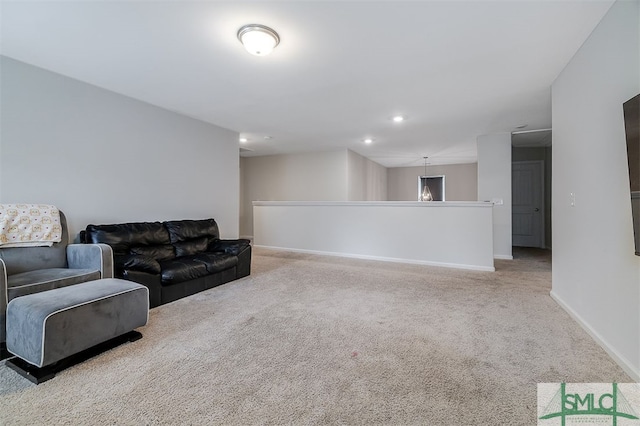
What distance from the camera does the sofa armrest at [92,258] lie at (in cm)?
268

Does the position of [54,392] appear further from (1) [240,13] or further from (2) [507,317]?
(2) [507,317]

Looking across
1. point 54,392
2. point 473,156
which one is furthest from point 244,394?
point 473,156

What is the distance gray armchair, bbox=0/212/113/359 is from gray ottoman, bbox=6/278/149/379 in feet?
0.53

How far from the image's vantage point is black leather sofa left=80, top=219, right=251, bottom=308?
2.95 m

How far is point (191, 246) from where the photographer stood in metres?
3.93

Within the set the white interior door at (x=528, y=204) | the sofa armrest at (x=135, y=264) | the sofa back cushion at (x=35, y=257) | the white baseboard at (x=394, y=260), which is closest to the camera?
the sofa back cushion at (x=35, y=257)

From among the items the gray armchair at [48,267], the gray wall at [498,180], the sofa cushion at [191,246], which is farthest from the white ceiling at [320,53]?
the sofa cushion at [191,246]

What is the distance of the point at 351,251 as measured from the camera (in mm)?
A: 5766

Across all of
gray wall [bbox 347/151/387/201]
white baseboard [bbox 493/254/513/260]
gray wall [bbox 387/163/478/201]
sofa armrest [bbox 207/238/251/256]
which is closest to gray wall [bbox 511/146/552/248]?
white baseboard [bbox 493/254/513/260]

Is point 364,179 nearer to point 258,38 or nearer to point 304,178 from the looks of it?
point 304,178

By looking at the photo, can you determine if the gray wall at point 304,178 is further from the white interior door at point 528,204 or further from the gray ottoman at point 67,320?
the gray ottoman at point 67,320

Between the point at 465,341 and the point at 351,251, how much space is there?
11.9ft

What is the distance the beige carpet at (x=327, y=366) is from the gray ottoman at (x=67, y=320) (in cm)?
15

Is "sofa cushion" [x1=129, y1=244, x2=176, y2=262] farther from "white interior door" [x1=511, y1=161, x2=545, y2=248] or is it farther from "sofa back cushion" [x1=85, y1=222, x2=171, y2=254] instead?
"white interior door" [x1=511, y1=161, x2=545, y2=248]
